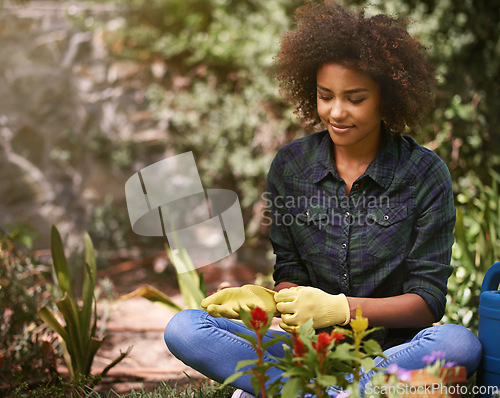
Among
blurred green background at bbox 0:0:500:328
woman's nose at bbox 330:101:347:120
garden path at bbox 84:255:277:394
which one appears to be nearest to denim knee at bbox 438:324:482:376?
woman's nose at bbox 330:101:347:120

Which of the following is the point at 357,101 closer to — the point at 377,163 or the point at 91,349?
the point at 377,163

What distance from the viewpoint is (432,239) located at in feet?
5.17

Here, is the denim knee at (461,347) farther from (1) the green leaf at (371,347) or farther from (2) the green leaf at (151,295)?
(2) the green leaf at (151,295)

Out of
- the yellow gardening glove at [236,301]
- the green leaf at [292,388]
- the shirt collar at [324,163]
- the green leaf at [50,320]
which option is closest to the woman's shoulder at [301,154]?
the shirt collar at [324,163]

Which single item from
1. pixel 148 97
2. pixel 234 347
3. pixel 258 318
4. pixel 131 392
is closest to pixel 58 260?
pixel 131 392

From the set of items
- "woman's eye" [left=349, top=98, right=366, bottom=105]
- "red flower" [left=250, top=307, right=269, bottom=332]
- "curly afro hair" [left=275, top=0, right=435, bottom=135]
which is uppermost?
Answer: "curly afro hair" [left=275, top=0, right=435, bottom=135]

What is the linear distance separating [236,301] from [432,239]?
0.62 metres

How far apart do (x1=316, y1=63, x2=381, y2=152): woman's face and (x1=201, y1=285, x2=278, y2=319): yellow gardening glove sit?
532 mm

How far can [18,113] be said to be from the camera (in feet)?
11.4

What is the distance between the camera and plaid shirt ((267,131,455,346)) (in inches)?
61.6

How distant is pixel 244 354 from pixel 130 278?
214 centimetres

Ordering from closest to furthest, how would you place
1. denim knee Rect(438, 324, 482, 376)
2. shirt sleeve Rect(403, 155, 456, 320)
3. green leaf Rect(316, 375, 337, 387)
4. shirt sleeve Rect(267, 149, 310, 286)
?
green leaf Rect(316, 375, 337, 387)
denim knee Rect(438, 324, 482, 376)
shirt sleeve Rect(403, 155, 456, 320)
shirt sleeve Rect(267, 149, 310, 286)

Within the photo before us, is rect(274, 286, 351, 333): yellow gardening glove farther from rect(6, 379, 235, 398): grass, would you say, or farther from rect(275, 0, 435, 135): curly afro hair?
rect(275, 0, 435, 135): curly afro hair

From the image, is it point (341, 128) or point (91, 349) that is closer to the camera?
point (341, 128)
